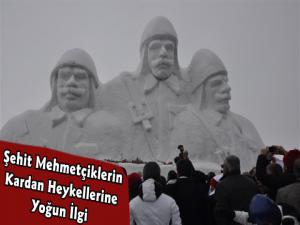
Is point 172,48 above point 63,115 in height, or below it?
above

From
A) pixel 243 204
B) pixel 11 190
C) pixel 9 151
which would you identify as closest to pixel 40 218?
pixel 11 190

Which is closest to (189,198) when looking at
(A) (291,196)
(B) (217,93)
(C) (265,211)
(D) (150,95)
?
(A) (291,196)

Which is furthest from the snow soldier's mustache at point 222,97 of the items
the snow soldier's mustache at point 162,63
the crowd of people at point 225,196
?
the crowd of people at point 225,196

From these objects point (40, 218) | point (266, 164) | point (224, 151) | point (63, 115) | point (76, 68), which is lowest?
point (40, 218)

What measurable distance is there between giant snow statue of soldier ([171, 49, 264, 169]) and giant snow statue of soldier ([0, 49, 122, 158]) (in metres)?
2.74

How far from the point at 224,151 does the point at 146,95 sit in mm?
3667

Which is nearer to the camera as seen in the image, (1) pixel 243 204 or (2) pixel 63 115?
(1) pixel 243 204

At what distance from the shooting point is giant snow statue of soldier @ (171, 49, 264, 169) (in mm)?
21109

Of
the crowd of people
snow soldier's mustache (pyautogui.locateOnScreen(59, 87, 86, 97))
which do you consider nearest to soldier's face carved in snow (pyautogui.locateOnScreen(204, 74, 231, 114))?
snow soldier's mustache (pyautogui.locateOnScreen(59, 87, 86, 97))

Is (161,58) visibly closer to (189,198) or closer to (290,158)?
(290,158)

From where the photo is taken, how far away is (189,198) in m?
6.57

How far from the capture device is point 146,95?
22172mm

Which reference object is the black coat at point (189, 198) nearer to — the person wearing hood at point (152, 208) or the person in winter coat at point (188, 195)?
the person in winter coat at point (188, 195)

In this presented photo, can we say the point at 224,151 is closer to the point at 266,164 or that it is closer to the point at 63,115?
the point at 63,115
